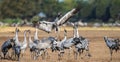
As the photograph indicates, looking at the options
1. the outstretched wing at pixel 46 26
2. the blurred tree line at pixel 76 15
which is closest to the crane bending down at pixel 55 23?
the outstretched wing at pixel 46 26

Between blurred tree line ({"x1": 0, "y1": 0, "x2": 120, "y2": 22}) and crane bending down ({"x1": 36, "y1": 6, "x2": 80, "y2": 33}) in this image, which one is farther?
blurred tree line ({"x1": 0, "y1": 0, "x2": 120, "y2": 22})

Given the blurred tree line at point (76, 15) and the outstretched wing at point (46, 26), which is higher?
the blurred tree line at point (76, 15)

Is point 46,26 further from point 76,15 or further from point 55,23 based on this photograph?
point 76,15

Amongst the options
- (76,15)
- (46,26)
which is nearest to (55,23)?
(46,26)

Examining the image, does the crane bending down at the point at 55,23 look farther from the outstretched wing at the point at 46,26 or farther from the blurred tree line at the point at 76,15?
the blurred tree line at the point at 76,15

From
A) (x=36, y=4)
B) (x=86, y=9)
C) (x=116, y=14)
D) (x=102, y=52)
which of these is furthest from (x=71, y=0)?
(x=102, y=52)

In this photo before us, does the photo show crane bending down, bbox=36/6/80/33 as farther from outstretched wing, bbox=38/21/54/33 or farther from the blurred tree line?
the blurred tree line

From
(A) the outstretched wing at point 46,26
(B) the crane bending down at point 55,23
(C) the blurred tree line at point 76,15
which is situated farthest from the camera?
(C) the blurred tree line at point 76,15

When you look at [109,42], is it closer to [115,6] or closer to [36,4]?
[115,6]

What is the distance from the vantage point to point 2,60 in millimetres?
22938

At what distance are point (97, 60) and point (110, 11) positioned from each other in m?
94.3

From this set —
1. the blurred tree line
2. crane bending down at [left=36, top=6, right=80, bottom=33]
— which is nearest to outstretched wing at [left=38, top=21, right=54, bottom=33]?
crane bending down at [left=36, top=6, right=80, bottom=33]

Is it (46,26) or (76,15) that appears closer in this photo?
(46,26)

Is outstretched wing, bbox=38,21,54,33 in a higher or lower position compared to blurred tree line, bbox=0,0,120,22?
lower
